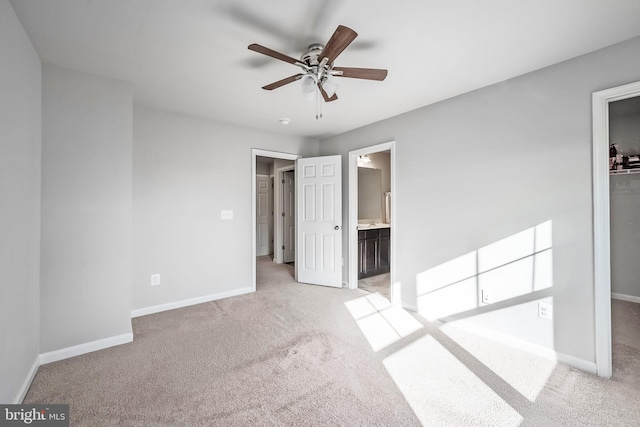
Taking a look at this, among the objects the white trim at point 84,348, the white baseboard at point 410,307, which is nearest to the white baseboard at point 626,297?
the white baseboard at point 410,307

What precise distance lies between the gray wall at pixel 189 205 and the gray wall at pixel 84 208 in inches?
27.5

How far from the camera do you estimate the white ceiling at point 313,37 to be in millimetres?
1656

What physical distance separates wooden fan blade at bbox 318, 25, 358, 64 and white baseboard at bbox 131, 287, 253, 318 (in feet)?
10.4

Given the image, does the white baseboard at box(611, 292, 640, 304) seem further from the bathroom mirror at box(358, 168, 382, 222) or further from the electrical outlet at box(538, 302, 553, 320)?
the bathroom mirror at box(358, 168, 382, 222)

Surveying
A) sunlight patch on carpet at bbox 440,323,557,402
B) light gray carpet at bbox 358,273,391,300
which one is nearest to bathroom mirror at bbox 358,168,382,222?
light gray carpet at bbox 358,273,391,300

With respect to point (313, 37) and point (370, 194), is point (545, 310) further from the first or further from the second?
point (370, 194)

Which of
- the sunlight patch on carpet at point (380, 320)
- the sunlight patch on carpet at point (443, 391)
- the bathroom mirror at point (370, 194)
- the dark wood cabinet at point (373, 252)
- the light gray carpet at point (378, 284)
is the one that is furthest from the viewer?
the bathroom mirror at point (370, 194)

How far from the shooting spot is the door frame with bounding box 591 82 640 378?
2.01 metres

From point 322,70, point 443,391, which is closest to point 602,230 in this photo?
point 443,391

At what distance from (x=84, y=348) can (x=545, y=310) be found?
12.7ft

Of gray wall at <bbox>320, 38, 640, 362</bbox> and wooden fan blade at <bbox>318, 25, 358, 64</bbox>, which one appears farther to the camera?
gray wall at <bbox>320, 38, 640, 362</bbox>

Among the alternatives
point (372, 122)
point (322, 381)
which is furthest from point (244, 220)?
point (322, 381)

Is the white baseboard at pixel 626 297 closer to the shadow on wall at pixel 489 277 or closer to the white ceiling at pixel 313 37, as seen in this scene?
the shadow on wall at pixel 489 277

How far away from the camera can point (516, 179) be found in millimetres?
2484
